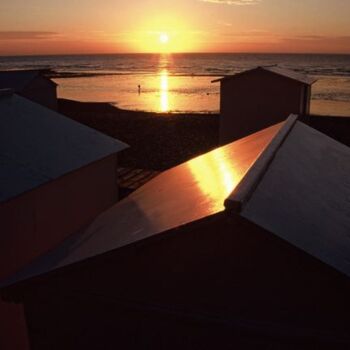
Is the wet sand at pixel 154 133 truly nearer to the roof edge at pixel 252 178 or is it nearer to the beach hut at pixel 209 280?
the roof edge at pixel 252 178

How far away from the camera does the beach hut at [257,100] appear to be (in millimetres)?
19906

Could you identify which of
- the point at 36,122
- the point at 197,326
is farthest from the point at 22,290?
the point at 36,122

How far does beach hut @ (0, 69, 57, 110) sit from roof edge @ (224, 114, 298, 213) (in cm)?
2336

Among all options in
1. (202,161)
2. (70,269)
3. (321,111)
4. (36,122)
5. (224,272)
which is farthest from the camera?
(321,111)

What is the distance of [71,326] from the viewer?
13.2ft

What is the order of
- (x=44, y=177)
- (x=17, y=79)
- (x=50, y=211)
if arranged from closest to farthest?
(x=44, y=177) < (x=50, y=211) < (x=17, y=79)

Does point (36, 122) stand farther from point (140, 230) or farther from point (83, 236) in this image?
point (140, 230)

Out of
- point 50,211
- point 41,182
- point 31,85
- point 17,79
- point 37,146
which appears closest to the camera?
point 41,182

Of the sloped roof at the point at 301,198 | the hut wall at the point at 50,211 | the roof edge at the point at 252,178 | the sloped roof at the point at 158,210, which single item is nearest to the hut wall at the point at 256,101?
the hut wall at the point at 50,211

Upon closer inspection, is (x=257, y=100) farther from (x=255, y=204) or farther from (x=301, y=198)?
(x=255, y=204)

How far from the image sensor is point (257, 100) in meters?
20.1

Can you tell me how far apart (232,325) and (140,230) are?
1.22 meters

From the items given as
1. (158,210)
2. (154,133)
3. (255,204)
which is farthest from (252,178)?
(154,133)

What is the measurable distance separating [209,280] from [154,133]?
2420cm
